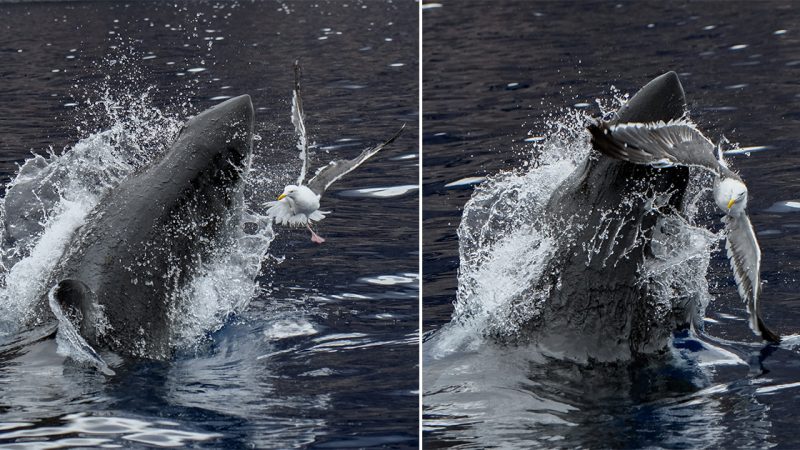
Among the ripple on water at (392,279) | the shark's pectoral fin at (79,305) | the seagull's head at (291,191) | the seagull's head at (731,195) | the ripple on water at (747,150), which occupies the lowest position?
the ripple on water at (392,279)

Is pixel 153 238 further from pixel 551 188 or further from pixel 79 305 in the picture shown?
pixel 551 188

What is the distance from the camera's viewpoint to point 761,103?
1788cm

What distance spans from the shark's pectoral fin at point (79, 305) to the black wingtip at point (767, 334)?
16.5ft

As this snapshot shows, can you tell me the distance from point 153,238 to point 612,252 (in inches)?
145

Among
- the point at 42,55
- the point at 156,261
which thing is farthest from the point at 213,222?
the point at 42,55

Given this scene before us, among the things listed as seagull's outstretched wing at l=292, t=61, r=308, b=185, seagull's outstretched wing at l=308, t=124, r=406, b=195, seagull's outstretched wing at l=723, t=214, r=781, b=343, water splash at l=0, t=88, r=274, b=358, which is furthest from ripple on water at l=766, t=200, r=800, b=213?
water splash at l=0, t=88, r=274, b=358

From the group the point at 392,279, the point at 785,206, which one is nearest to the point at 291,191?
the point at 392,279

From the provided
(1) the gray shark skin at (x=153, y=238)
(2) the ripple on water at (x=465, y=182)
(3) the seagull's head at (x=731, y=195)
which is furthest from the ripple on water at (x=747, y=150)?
(1) the gray shark skin at (x=153, y=238)

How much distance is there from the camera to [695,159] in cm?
770

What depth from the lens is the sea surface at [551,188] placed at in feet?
25.7

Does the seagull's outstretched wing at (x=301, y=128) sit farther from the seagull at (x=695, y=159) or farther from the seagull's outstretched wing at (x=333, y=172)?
the seagull at (x=695, y=159)

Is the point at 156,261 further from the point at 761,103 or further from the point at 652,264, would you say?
the point at 761,103

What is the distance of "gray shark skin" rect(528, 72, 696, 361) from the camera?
8547 mm

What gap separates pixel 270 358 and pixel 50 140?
1002cm
